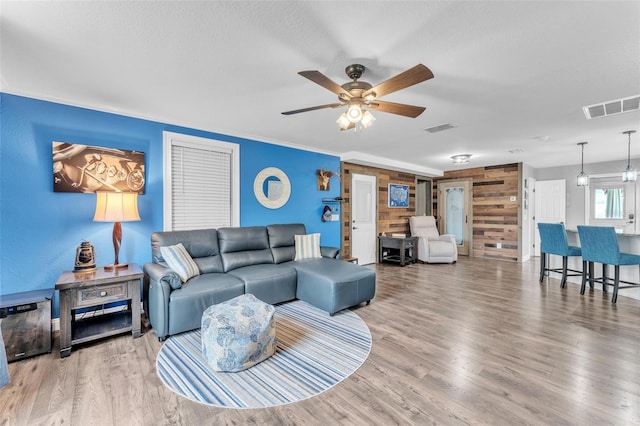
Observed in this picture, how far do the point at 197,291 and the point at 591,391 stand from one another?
126 inches

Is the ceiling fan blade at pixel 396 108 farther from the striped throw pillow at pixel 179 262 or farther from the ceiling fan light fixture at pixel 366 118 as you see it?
the striped throw pillow at pixel 179 262

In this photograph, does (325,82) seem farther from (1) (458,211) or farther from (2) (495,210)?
(1) (458,211)

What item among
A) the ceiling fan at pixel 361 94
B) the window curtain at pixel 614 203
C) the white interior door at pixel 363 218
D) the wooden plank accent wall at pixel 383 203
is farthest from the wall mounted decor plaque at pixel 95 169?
the window curtain at pixel 614 203

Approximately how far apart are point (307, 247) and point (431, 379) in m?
2.50

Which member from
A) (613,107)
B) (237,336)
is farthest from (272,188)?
(613,107)

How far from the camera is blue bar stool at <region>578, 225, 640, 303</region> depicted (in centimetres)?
357

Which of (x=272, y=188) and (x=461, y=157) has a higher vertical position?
(x=461, y=157)

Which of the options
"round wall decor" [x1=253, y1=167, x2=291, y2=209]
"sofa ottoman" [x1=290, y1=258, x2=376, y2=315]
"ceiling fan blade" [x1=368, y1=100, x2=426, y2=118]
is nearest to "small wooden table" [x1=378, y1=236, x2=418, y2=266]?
"sofa ottoman" [x1=290, y1=258, x2=376, y2=315]

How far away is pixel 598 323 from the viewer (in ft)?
9.65

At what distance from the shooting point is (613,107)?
9.70 feet

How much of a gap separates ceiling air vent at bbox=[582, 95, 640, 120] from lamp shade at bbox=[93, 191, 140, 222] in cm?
495

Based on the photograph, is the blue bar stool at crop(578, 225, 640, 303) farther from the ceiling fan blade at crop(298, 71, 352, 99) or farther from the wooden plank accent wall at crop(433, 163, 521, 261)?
the ceiling fan blade at crop(298, 71, 352, 99)

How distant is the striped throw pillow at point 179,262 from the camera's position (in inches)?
115

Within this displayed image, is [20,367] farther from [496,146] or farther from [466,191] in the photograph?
[466,191]
